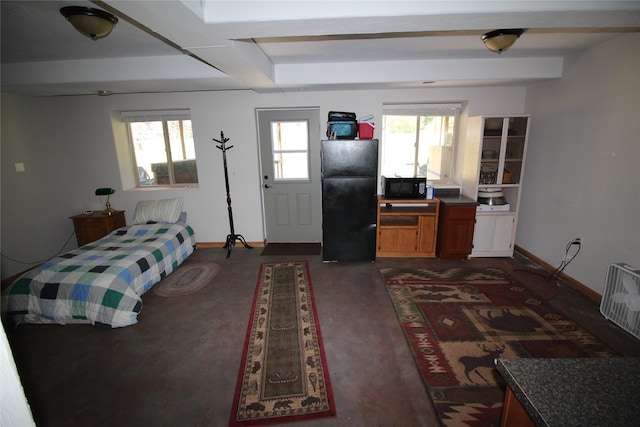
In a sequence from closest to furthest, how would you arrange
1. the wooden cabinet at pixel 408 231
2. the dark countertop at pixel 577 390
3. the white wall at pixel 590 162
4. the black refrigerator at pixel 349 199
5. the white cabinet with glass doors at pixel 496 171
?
the dark countertop at pixel 577 390 < the white wall at pixel 590 162 < the black refrigerator at pixel 349 199 < the white cabinet with glass doors at pixel 496 171 < the wooden cabinet at pixel 408 231

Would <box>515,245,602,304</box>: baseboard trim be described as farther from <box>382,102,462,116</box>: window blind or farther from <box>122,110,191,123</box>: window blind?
<box>122,110,191,123</box>: window blind

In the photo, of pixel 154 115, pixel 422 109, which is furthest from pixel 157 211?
pixel 422 109

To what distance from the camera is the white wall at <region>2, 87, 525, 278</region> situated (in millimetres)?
4074

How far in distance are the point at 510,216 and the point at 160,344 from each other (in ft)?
14.6

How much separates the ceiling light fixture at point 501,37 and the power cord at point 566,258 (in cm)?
234

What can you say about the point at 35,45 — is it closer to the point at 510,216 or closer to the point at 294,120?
the point at 294,120

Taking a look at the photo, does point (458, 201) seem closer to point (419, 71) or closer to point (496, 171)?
point (496, 171)

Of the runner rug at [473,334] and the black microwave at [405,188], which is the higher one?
the black microwave at [405,188]

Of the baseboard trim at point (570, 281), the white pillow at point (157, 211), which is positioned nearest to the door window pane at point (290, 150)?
the white pillow at point (157, 211)

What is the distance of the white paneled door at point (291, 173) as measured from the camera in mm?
4590

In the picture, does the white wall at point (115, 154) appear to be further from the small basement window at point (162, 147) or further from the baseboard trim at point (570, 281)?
the baseboard trim at point (570, 281)

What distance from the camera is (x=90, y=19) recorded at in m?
1.97

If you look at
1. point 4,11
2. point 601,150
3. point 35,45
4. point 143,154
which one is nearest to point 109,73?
point 35,45

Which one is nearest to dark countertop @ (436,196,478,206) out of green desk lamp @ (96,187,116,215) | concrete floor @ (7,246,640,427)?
concrete floor @ (7,246,640,427)
